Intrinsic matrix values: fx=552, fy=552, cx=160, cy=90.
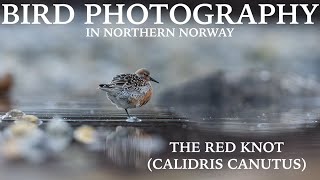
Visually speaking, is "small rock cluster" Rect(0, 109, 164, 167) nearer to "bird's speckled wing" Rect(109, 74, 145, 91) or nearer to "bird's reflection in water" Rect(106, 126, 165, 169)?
"bird's reflection in water" Rect(106, 126, 165, 169)

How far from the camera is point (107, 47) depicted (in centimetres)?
365

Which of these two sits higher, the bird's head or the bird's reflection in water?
the bird's head

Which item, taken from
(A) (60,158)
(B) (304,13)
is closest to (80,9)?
(A) (60,158)

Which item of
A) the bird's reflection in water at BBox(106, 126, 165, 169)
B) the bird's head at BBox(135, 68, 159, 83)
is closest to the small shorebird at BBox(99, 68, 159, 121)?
the bird's head at BBox(135, 68, 159, 83)

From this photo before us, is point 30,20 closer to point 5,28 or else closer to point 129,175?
point 5,28

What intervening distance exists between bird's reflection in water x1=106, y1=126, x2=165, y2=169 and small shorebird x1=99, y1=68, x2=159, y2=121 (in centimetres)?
11

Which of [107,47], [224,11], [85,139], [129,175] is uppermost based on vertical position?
[224,11]

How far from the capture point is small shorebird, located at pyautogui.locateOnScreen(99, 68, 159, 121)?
3674 mm

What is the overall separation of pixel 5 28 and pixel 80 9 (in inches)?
20.0

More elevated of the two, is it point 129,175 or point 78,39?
point 78,39

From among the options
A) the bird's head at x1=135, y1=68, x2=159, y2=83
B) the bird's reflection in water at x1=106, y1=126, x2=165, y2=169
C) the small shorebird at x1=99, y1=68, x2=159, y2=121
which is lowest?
the bird's reflection in water at x1=106, y1=126, x2=165, y2=169

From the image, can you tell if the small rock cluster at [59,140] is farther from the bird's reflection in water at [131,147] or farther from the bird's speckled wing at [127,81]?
the bird's speckled wing at [127,81]

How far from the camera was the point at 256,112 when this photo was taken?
12.1 ft

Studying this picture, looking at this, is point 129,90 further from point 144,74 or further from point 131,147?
point 131,147
